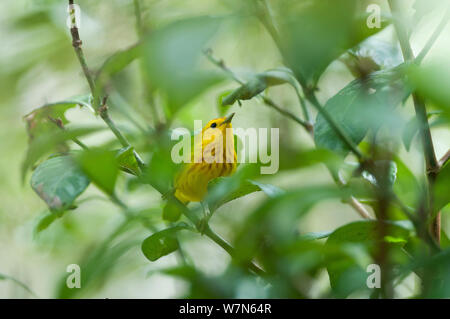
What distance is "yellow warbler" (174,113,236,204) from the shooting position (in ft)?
3.49

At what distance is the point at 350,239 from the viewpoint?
61cm

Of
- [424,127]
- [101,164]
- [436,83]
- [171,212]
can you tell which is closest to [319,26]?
[436,83]

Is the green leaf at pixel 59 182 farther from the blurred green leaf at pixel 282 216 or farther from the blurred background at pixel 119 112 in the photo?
the blurred green leaf at pixel 282 216

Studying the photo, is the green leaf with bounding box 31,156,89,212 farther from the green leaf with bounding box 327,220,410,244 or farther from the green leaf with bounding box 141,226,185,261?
the green leaf with bounding box 327,220,410,244

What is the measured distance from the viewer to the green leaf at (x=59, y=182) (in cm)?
60

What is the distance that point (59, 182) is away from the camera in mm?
615

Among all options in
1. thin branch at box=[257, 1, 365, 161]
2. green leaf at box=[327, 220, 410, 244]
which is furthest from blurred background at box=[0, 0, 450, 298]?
green leaf at box=[327, 220, 410, 244]

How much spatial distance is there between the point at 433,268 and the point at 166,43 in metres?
0.29

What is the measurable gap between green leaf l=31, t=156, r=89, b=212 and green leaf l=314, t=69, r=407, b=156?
0.26 metres

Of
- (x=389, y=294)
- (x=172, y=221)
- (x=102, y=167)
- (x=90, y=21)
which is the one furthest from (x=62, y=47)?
(x=389, y=294)

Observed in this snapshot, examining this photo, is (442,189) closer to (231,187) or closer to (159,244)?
(231,187)

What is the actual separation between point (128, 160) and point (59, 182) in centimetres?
8
